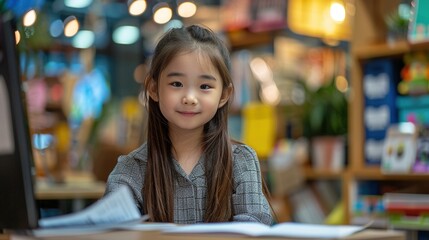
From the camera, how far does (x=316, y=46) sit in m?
6.30

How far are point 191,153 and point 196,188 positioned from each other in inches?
3.0

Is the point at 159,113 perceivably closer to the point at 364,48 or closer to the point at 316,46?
the point at 364,48

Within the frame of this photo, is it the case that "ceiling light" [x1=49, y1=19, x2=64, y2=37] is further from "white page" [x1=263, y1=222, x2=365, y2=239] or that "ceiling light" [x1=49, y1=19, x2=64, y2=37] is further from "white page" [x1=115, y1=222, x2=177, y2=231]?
"white page" [x1=263, y1=222, x2=365, y2=239]

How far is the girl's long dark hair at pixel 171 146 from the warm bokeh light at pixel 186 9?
146 inches

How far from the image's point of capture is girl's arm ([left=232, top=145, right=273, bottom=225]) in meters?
1.25

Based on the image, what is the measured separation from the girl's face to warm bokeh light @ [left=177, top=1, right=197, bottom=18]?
3.78 meters

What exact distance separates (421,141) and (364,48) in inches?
22.0

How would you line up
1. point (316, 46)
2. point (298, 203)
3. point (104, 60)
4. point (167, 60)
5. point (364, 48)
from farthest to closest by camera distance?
point (104, 60), point (316, 46), point (298, 203), point (364, 48), point (167, 60)

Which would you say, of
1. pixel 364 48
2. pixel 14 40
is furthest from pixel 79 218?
pixel 364 48

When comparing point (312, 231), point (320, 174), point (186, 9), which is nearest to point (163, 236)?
point (312, 231)

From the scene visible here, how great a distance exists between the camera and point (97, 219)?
98 cm

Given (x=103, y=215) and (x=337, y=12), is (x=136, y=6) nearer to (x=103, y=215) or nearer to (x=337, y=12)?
(x=337, y=12)

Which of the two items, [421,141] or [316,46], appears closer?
[421,141]

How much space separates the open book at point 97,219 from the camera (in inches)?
37.3
